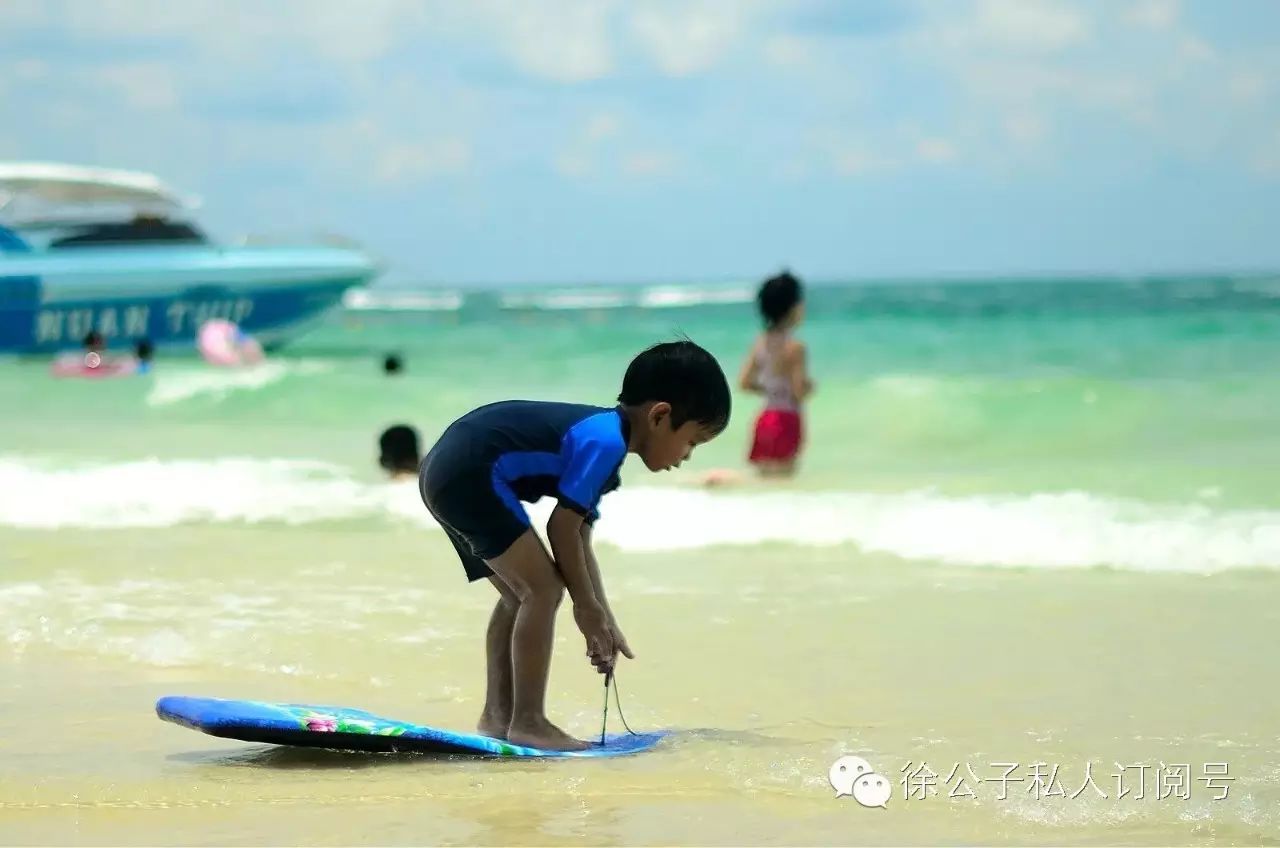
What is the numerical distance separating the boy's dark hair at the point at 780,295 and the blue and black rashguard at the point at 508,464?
4.08 metres

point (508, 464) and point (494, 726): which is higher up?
point (508, 464)

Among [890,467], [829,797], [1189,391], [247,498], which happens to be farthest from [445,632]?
[1189,391]

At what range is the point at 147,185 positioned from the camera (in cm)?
2167

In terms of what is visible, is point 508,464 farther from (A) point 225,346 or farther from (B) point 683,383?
(A) point 225,346

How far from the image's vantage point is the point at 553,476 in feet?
11.3

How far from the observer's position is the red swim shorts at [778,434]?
8211mm

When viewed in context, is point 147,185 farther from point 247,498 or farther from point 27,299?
point 247,498

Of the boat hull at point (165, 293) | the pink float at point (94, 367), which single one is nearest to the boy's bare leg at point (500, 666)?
the pink float at point (94, 367)

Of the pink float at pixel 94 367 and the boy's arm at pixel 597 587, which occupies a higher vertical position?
the boy's arm at pixel 597 587

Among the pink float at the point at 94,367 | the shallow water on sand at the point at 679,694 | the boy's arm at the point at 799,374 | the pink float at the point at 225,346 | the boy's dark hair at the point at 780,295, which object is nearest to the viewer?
the shallow water on sand at the point at 679,694

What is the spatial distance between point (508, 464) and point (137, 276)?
1825 centimetres

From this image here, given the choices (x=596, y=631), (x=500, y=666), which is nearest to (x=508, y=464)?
(x=596, y=631)

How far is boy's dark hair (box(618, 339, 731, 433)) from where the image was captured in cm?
335

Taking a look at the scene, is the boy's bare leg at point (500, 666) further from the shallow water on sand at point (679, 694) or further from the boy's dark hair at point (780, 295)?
the boy's dark hair at point (780, 295)
